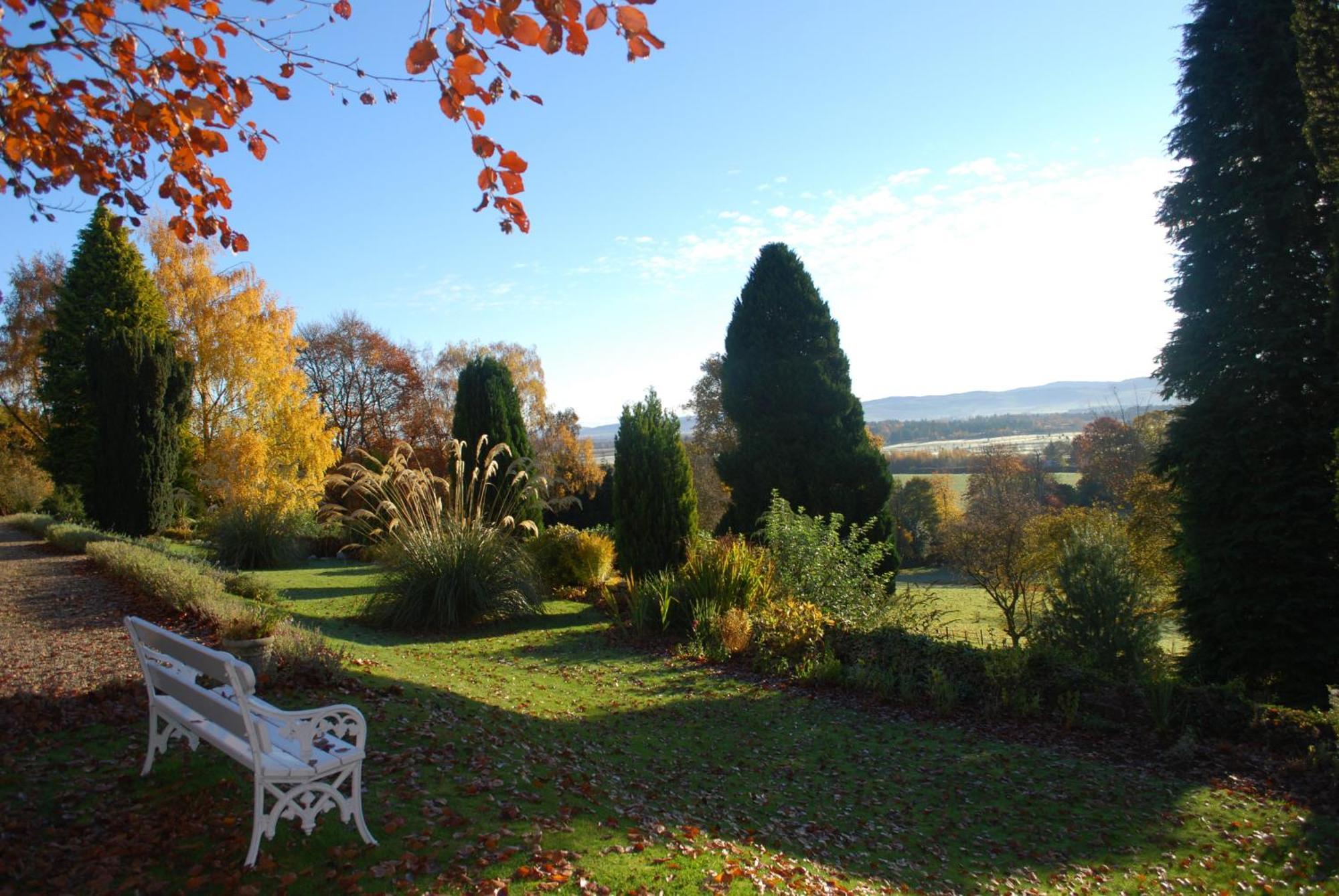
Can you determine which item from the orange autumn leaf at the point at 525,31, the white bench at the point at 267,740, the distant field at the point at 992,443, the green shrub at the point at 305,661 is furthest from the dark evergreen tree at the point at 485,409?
the distant field at the point at 992,443

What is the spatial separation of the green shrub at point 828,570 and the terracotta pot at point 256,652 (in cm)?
602

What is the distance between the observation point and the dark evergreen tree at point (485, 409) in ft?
53.6

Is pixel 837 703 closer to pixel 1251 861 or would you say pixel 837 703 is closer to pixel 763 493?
pixel 1251 861

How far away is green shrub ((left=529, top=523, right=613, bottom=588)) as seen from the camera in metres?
13.2

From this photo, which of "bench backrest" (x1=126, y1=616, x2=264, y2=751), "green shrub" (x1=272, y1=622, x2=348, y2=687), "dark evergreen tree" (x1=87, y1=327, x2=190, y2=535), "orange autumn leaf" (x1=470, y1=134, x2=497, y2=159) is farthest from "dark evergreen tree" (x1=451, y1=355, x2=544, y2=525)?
"orange autumn leaf" (x1=470, y1=134, x2=497, y2=159)

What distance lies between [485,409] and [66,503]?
16818 mm

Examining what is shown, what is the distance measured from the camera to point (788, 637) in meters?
8.69

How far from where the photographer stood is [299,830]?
134 inches

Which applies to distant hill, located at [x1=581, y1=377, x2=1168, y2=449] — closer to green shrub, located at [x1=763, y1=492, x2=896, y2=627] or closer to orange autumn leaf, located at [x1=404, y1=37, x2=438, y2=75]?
green shrub, located at [x1=763, y1=492, x2=896, y2=627]

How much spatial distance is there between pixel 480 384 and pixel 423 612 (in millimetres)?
7475

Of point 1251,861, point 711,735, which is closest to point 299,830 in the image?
point 711,735

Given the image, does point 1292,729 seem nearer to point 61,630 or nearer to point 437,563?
point 437,563

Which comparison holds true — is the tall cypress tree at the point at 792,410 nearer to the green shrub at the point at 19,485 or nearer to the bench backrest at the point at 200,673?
the bench backrest at the point at 200,673

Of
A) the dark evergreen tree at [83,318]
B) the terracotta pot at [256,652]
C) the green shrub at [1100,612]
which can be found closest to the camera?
the terracotta pot at [256,652]
